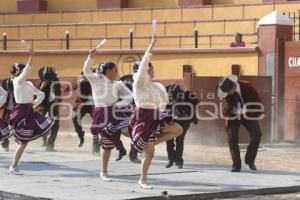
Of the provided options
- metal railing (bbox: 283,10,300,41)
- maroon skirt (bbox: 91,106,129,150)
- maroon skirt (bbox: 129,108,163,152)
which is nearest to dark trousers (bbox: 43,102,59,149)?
maroon skirt (bbox: 91,106,129,150)

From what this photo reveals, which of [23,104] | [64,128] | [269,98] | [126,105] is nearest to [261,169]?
[126,105]

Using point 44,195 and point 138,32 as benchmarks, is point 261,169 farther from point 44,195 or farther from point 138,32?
point 138,32

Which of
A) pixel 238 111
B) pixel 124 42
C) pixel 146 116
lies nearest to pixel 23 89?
pixel 146 116

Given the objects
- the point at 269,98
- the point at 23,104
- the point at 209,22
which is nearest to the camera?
the point at 23,104

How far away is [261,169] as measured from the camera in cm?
1548

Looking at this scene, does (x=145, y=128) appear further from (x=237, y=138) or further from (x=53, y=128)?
(x=53, y=128)

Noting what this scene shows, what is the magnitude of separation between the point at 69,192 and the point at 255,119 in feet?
14.9

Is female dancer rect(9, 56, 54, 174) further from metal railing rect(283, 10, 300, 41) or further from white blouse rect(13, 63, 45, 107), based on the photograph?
metal railing rect(283, 10, 300, 41)

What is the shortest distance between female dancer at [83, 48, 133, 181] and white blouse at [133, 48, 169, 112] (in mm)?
1119

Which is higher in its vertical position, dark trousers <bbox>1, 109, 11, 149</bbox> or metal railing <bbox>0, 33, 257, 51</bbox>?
metal railing <bbox>0, 33, 257, 51</bbox>

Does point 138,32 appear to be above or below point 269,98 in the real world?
above

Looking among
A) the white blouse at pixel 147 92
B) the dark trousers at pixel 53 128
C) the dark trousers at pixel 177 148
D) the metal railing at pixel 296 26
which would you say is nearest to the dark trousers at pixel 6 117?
the dark trousers at pixel 53 128

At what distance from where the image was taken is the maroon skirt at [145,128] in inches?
486

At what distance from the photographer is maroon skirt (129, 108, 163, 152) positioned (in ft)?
40.5
